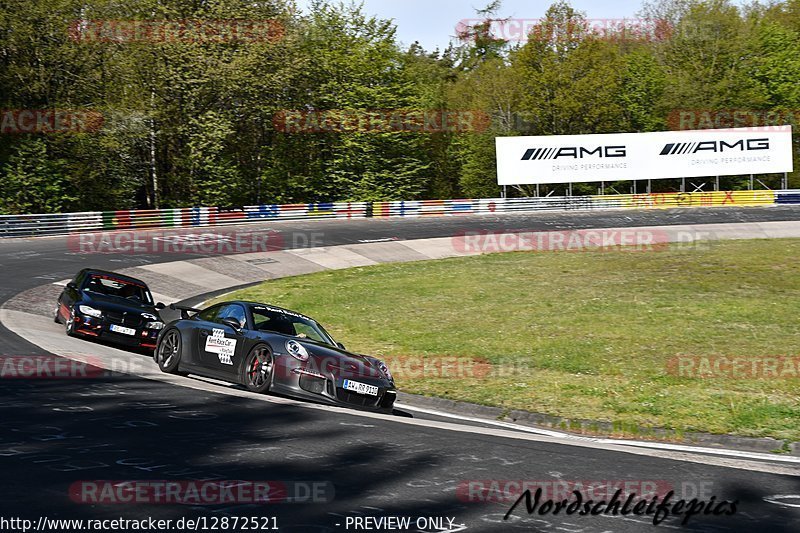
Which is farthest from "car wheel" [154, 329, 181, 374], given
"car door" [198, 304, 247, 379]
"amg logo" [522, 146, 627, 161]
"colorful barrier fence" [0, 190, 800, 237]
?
"amg logo" [522, 146, 627, 161]

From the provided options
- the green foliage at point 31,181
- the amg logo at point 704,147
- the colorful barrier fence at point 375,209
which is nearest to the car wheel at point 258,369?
the colorful barrier fence at point 375,209

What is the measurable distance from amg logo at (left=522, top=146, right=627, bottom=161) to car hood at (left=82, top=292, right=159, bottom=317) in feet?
140

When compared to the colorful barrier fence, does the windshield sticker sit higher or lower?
lower

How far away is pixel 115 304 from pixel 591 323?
10774 millimetres

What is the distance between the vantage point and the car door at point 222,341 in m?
12.3

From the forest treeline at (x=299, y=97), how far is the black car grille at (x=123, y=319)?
112 ft

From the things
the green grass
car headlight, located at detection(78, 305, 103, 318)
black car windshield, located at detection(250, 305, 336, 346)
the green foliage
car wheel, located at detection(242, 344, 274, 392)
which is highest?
the green foliage

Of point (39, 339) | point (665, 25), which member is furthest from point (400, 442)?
point (665, 25)

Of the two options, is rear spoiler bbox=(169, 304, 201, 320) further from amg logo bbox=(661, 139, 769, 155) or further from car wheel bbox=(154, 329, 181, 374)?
amg logo bbox=(661, 139, 769, 155)

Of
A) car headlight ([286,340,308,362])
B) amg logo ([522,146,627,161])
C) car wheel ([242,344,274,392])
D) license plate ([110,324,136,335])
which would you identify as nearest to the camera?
car headlight ([286,340,308,362])

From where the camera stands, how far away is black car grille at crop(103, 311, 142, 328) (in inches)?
655

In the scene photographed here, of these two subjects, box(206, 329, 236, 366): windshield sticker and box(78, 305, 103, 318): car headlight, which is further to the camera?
box(78, 305, 103, 318): car headlight

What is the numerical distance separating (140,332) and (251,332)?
5400 mm

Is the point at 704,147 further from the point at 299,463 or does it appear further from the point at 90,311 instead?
the point at 299,463
